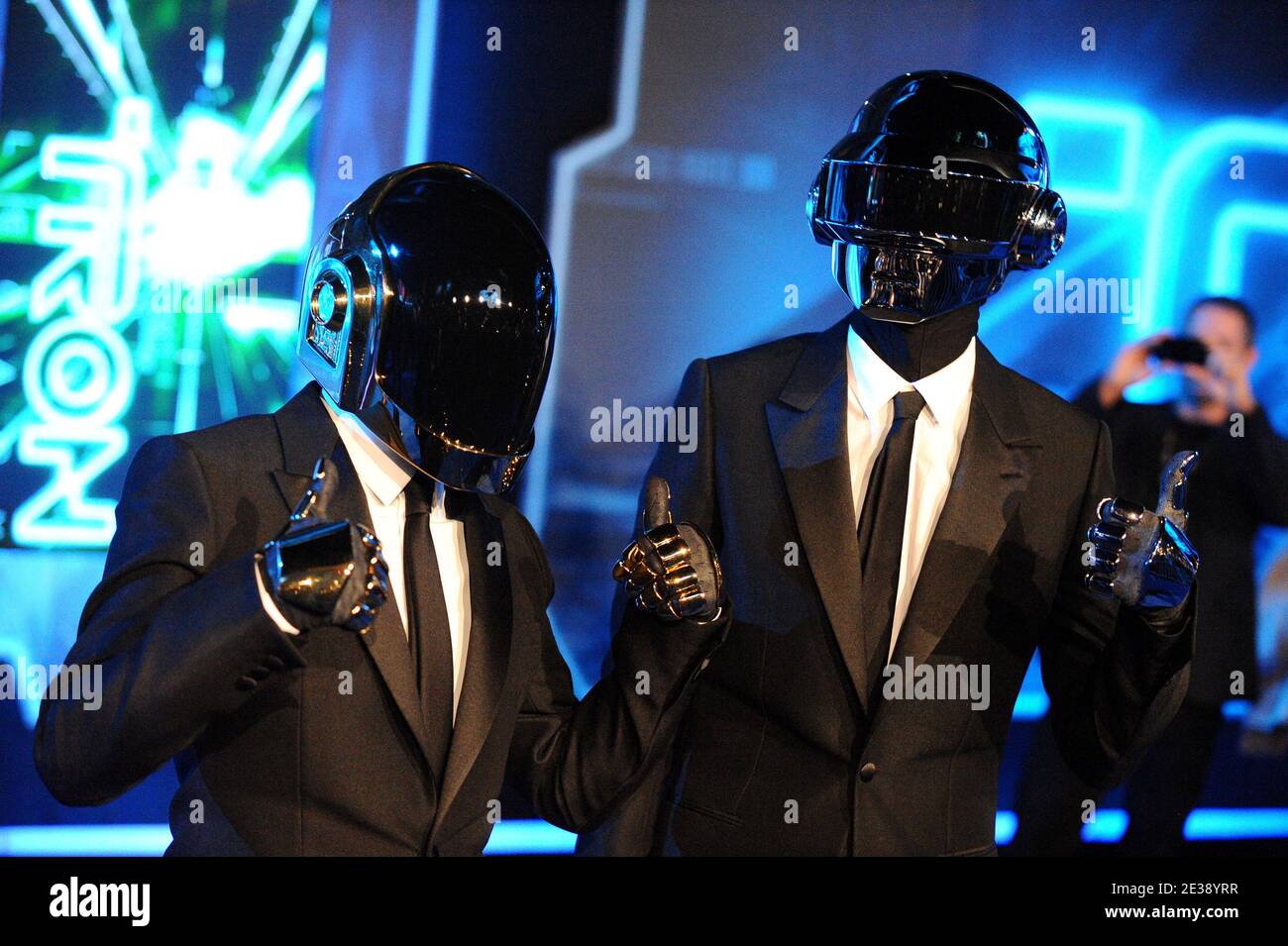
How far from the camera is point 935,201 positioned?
2.01 meters

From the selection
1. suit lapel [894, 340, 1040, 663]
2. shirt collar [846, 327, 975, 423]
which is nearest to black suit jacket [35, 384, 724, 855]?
suit lapel [894, 340, 1040, 663]

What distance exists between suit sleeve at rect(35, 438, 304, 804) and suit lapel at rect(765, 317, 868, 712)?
2.82 feet

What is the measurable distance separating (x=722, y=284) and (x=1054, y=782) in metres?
1.65

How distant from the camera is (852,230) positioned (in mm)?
2053

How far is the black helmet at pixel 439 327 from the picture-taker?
1.68 metres

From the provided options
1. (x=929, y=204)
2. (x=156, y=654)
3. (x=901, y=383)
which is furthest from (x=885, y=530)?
(x=156, y=654)

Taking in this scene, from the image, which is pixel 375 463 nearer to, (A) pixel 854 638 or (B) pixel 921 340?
(A) pixel 854 638

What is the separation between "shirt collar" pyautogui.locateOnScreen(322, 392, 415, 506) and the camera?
177cm

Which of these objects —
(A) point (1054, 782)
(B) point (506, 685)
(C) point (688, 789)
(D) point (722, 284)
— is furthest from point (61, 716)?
(A) point (1054, 782)

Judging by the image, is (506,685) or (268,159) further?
(268,159)

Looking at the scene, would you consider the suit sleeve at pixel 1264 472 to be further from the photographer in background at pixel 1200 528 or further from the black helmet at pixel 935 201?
the black helmet at pixel 935 201

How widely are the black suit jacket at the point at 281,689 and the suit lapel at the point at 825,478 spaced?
0.24 m

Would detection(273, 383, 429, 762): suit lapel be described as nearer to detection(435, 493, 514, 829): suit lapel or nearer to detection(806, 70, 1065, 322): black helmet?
detection(435, 493, 514, 829): suit lapel

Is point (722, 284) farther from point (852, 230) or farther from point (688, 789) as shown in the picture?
point (688, 789)
